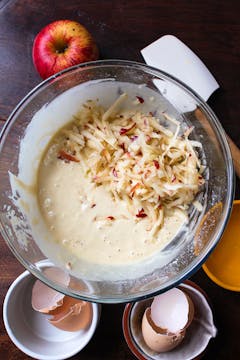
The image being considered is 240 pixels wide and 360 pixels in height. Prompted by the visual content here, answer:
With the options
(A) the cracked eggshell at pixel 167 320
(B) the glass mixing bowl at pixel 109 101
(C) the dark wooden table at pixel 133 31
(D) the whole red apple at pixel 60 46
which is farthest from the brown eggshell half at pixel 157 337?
(D) the whole red apple at pixel 60 46

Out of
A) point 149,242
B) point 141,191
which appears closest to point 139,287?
point 149,242

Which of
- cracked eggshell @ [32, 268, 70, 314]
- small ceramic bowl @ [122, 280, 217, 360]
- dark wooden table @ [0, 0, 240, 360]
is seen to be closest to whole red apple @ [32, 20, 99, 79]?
dark wooden table @ [0, 0, 240, 360]

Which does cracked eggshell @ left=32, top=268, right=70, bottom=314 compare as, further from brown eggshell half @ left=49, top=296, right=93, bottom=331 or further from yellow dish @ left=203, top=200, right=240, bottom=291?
yellow dish @ left=203, top=200, right=240, bottom=291

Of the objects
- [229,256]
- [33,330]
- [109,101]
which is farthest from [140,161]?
[33,330]

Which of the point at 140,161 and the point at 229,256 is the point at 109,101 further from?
the point at 229,256

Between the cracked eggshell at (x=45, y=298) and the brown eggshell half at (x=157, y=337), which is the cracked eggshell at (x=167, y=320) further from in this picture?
the cracked eggshell at (x=45, y=298)
